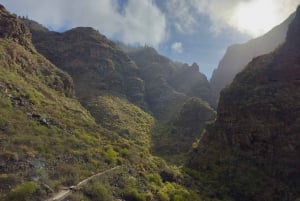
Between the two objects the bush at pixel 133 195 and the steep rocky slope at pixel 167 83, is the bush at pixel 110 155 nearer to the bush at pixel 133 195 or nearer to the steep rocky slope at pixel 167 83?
the bush at pixel 133 195

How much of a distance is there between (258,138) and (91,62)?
7829 cm

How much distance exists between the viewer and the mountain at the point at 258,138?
1762 inches

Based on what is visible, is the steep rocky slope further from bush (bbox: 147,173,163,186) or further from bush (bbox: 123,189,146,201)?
bush (bbox: 123,189,146,201)

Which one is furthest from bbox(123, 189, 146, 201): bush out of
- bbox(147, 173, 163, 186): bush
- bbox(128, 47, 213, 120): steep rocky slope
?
bbox(128, 47, 213, 120): steep rocky slope

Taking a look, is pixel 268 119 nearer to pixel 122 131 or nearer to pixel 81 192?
pixel 81 192

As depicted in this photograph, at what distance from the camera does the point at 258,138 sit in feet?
161

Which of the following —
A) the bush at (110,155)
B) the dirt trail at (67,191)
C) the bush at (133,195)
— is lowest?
Answer: the dirt trail at (67,191)

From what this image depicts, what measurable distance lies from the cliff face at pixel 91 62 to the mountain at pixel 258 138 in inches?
1950

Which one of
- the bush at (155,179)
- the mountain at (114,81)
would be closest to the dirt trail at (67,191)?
the bush at (155,179)

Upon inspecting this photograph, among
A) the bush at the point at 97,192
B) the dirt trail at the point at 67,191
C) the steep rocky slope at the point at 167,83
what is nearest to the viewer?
the dirt trail at the point at 67,191

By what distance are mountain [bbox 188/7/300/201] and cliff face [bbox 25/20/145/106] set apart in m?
49.5

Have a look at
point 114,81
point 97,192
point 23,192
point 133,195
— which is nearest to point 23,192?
point 23,192

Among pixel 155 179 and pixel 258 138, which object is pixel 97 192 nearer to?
pixel 155 179

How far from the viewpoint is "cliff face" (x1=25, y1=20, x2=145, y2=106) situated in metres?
110
